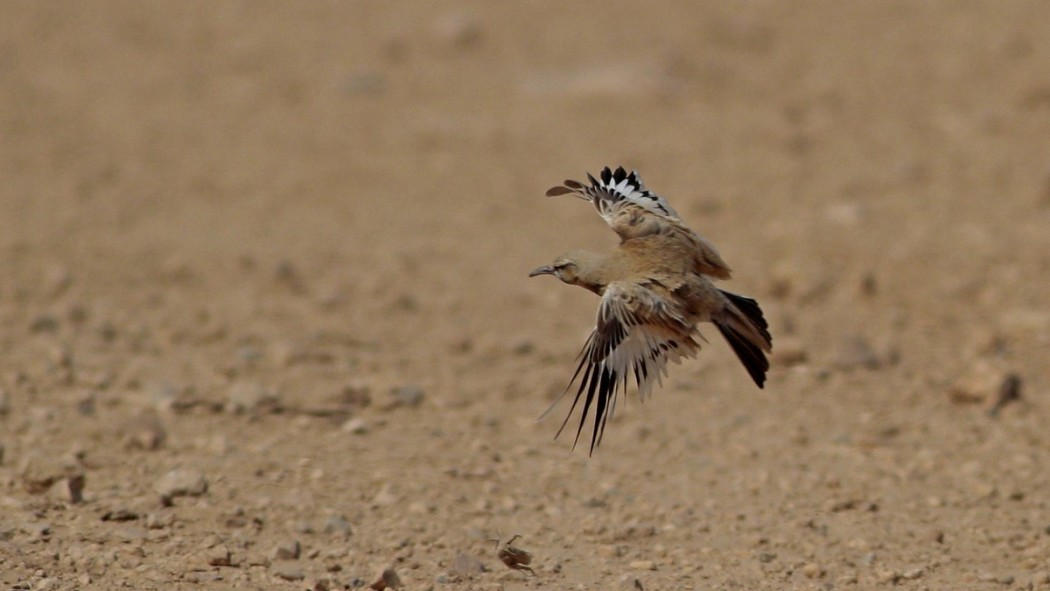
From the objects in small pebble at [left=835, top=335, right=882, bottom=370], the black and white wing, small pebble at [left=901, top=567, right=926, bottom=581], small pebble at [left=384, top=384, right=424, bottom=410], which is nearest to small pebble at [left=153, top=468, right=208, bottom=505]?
small pebble at [left=384, top=384, right=424, bottom=410]

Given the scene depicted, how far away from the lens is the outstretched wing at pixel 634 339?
4.18m

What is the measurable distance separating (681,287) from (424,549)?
109cm

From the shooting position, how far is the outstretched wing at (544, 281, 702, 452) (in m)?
4.18

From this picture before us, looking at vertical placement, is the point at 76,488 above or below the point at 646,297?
below

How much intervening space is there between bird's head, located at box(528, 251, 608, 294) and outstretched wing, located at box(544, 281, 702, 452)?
0.59ft

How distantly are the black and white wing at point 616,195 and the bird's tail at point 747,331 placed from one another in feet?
1.19

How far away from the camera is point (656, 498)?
16.6 ft

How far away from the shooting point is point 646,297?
171 inches

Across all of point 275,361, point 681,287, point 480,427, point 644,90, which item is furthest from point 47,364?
point 644,90

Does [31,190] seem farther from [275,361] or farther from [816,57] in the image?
[816,57]

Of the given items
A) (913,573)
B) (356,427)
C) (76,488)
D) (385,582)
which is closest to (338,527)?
(385,582)

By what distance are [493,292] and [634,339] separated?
3258 millimetres

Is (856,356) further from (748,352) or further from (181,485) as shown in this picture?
(181,485)

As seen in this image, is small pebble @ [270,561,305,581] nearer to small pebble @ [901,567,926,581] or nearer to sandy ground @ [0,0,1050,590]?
sandy ground @ [0,0,1050,590]
